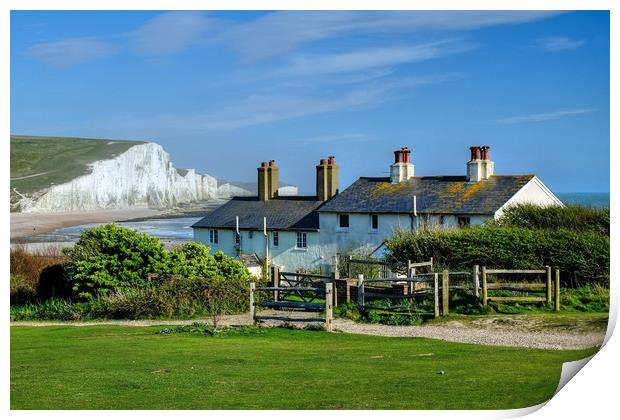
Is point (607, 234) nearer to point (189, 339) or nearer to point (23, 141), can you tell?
point (189, 339)

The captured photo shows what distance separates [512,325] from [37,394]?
9043 mm

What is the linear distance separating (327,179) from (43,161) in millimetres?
25622

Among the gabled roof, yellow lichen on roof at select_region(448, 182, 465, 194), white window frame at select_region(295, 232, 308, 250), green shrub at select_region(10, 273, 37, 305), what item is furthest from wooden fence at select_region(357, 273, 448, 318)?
white window frame at select_region(295, 232, 308, 250)

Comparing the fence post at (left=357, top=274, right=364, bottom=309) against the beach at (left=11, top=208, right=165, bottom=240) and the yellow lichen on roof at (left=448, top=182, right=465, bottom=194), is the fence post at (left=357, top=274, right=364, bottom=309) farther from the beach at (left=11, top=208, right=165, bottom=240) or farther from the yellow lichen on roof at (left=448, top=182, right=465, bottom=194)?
the yellow lichen on roof at (left=448, top=182, right=465, bottom=194)

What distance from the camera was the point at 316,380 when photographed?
13.5 metres

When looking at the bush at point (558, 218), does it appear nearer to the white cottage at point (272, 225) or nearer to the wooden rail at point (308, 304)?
the wooden rail at point (308, 304)

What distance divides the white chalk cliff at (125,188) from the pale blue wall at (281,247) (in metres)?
3.80

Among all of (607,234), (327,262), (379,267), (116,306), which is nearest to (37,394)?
(116,306)

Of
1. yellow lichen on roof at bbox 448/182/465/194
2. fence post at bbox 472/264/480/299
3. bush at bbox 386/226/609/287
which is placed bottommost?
fence post at bbox 472/264/480/299

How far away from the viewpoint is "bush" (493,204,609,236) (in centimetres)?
2213

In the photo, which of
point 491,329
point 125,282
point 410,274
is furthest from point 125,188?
point 491,329

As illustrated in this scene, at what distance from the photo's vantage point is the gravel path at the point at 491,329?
54.0ft

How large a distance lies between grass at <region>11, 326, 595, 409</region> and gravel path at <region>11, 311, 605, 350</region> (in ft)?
2.22

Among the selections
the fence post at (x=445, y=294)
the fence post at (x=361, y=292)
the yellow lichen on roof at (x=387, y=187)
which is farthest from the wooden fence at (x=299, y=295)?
the yellow lichen on roof at (x=387, y=187)
